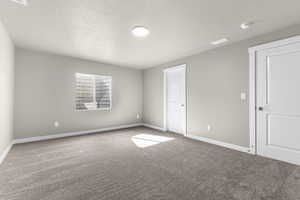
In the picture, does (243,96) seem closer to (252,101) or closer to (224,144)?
(252,101)

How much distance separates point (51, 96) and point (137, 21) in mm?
3320

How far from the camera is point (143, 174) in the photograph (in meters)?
1.99

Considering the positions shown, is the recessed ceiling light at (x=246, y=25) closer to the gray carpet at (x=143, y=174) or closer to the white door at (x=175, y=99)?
the white door at (x=175, y=99)

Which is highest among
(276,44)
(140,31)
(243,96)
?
(140,31)

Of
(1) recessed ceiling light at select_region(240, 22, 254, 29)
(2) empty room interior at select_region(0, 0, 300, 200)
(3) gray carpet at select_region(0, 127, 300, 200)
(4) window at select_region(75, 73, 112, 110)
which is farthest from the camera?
(4) window at select_region(75, 73, 112, 110)

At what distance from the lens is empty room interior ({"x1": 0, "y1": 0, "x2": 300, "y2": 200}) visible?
5.82 feet

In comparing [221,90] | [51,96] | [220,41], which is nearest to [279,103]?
[221,90]

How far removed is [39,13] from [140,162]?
2913mm

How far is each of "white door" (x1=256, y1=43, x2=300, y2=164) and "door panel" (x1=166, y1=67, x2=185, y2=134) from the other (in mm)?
1905

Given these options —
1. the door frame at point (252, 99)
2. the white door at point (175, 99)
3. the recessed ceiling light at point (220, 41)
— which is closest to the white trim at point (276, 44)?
the door frame at point (252, 99)

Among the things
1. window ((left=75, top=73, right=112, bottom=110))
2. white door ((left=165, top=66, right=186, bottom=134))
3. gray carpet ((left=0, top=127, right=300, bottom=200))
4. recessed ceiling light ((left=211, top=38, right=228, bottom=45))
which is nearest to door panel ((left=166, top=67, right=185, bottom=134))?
white door ((left=165, top=66, right=186, bottom=134))

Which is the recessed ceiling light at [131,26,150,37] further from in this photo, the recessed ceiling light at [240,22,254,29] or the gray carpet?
the gray carpet

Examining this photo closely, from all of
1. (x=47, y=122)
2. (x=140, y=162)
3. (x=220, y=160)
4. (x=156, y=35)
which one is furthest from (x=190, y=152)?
(x=47, y=122)

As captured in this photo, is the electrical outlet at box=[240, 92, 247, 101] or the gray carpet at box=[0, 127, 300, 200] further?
the electrical outlet at box=[240, 92, 247, 101]
